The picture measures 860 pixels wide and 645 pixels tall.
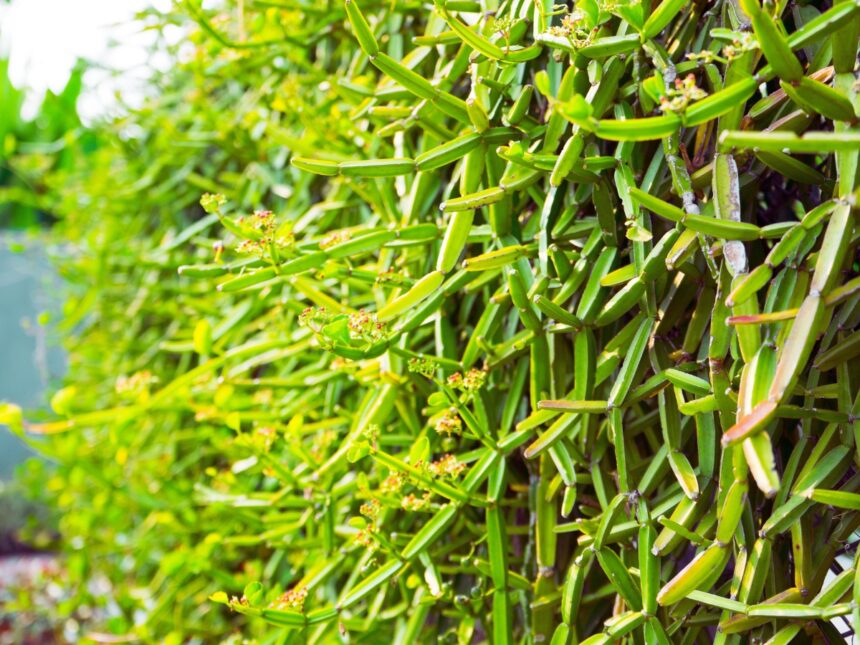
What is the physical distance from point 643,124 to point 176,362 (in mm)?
854

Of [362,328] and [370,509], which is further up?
[362,328]

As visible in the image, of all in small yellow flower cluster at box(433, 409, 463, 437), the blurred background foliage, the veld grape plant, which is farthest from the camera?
the blurred background foliage

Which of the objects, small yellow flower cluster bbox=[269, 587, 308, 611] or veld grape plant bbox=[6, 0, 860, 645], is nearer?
veld grape plant bbox=[6, 0, 860, 645]

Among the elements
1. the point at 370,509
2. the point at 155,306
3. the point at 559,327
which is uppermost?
the point at 559,327

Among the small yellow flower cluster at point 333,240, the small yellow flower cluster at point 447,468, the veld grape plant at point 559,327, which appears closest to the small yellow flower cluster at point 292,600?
the veld grape plant at point 559,327

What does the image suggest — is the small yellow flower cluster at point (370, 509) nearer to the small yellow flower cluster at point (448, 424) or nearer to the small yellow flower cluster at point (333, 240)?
the small yellow flower cluster at point (448, 424)

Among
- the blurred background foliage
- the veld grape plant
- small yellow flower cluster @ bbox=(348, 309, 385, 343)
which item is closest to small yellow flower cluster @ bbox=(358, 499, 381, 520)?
the veld grape plant

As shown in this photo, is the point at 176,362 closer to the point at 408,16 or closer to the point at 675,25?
the point at 408,16

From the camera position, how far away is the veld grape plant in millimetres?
353

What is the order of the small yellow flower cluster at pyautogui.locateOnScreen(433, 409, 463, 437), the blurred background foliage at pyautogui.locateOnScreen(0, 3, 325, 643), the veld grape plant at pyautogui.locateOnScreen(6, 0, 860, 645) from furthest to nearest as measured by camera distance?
the blurred background foliage at pyautogui.locateOnScreen(0, 3, 325, 643)
the small yellow flower cluster at pyautogui.locateOnScreen(433, 409, 463, 437)
the veld grape plant at pyautogui.locateOnScreen(6, 0, 860, 645)

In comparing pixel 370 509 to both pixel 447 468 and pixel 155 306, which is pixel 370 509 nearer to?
pixel 447 468

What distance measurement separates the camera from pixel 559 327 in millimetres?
454

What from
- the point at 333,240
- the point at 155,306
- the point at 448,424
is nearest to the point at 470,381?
the point at 448,424

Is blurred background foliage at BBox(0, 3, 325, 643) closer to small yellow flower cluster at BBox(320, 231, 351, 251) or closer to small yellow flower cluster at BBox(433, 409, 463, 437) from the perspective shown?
small yellow flower cluster at BBox(320, 231, 351, 251)
